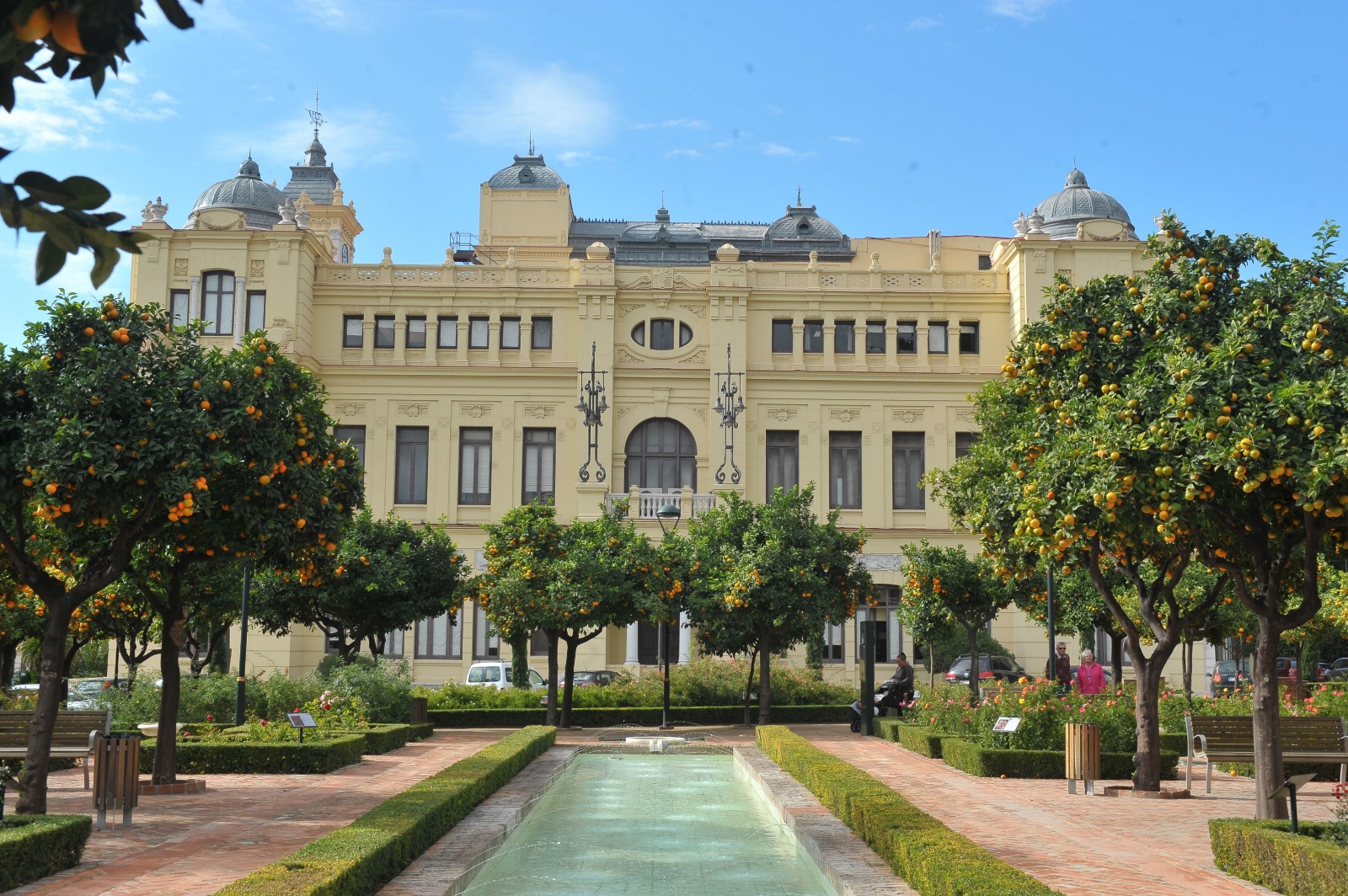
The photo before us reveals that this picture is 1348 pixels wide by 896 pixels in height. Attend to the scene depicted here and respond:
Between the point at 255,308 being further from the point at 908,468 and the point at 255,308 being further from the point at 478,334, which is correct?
the point at 908,468

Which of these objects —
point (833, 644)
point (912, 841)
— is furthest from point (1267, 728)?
point (833, 644)

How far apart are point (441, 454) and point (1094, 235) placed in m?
22.8

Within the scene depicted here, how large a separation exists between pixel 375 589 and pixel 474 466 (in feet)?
41.1

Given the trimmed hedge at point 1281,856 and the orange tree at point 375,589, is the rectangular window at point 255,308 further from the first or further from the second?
the trimmed hedge at point 1281,856

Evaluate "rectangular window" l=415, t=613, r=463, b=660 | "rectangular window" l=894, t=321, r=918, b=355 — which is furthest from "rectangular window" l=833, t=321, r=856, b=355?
"rectangular window" l=415, t=613, r=463, b=660

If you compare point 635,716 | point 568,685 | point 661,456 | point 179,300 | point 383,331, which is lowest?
point 635,716

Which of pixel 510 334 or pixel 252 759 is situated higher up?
pixel 510 334

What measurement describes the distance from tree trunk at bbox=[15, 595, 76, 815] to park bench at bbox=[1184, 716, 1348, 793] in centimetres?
1198

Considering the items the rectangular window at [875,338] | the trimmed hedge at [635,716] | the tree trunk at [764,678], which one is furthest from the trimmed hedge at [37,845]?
the rectangular window at [875,338]

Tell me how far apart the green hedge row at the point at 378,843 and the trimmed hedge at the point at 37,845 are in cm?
185

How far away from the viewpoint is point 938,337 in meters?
43.3

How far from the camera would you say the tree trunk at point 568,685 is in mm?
29594

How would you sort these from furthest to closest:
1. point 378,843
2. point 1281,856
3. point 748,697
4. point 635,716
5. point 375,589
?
1. point 748,697
2. point 635,716
3. point 375,589
4. point 378,843
5. point 1281,856

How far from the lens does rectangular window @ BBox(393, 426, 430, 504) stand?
42.3m
